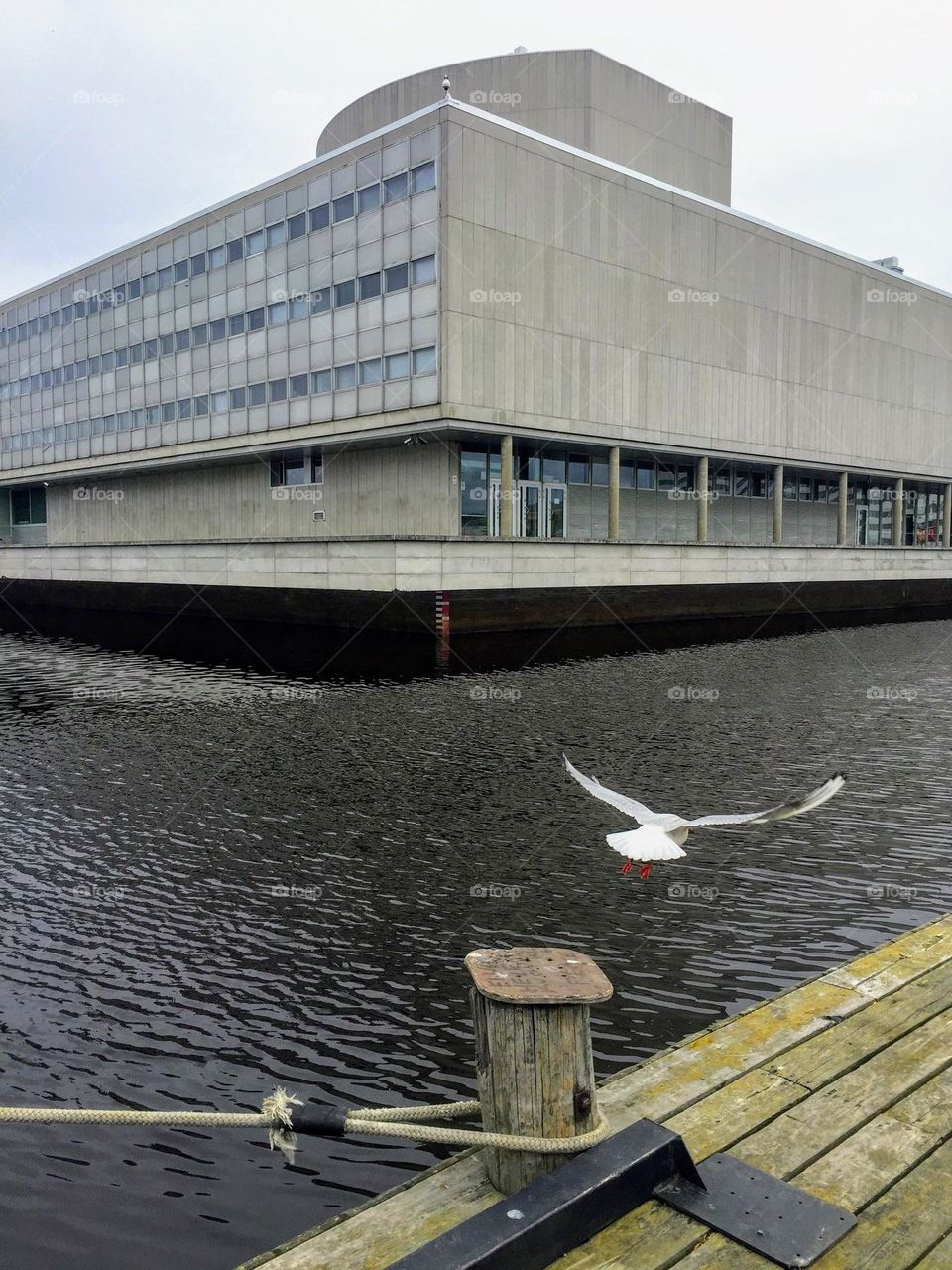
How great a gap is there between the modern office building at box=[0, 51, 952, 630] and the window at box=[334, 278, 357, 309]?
0.20 meters

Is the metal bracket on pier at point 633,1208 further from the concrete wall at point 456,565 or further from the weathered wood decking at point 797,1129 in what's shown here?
the concrete wall at point 456,565

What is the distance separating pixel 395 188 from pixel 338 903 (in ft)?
135

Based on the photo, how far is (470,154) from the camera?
138 feet

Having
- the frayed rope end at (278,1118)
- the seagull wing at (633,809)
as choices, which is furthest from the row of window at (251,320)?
the frayed rope end at (278,1118)

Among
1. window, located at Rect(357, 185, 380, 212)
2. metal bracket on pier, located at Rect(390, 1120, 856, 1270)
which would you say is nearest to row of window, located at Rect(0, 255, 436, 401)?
window, located at Rect(357, 185, 380, 212)

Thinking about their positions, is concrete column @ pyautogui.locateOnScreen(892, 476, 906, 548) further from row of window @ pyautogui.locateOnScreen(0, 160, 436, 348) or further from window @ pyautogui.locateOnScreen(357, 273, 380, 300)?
row of window @ pyautogui.locateOnScreen(0, 160, 436, 348)

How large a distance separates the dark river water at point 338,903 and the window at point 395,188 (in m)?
30.9

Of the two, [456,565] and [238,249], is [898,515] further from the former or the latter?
[238,249]

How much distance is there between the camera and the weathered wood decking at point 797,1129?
3.77 meters

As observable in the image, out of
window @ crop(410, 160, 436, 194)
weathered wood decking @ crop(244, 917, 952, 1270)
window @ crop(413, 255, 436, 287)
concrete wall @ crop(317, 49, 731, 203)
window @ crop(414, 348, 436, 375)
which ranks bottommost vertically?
weathered wood decking @ crop(244, 917, 952, 1270)

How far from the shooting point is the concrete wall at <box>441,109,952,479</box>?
141ft

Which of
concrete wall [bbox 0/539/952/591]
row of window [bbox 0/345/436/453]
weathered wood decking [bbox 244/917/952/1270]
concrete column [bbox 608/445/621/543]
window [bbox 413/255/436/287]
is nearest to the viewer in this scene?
weathered wood decking [bbox 244/917/952/1270]

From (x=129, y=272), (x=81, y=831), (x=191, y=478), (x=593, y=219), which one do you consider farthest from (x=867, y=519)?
(x=81, y=831)

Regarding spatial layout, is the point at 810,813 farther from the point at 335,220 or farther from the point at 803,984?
the point at 335,220
